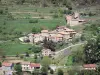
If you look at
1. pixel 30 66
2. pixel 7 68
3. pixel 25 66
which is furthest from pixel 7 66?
pixel 30 66

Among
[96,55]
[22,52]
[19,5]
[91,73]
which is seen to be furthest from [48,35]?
[19,5]

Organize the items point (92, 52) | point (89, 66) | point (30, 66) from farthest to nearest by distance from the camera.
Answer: point (92, 52)
point (30, 66)
point (89, 66)

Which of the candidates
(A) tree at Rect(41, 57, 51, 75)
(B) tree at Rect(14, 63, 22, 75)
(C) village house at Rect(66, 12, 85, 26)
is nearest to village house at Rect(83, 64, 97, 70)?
(A) tree at Rect(41, 57, 51, 75)

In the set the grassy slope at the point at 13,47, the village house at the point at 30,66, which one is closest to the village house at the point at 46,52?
the grassy slope at the point at 13,47

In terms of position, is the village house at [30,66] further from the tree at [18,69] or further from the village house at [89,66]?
the village house at [89,66]

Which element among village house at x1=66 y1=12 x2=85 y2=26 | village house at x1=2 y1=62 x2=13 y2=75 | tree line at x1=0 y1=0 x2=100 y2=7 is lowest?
village house at x1=2 y1=62 x2=13 y2=75

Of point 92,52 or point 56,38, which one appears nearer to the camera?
point 92,52

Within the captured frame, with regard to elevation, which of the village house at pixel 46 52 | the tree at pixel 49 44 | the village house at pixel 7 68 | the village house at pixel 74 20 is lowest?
the village house at pixel 7 68

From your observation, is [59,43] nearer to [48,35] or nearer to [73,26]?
[48,35]

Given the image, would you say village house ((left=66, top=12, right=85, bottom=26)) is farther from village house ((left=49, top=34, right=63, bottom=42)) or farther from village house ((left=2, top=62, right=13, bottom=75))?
village house ((left=2, top=62, right=13, bottom=75))

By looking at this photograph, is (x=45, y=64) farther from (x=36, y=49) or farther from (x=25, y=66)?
(x=36, y=49)

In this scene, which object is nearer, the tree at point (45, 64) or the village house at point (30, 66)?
the tree at point (45, 64)
